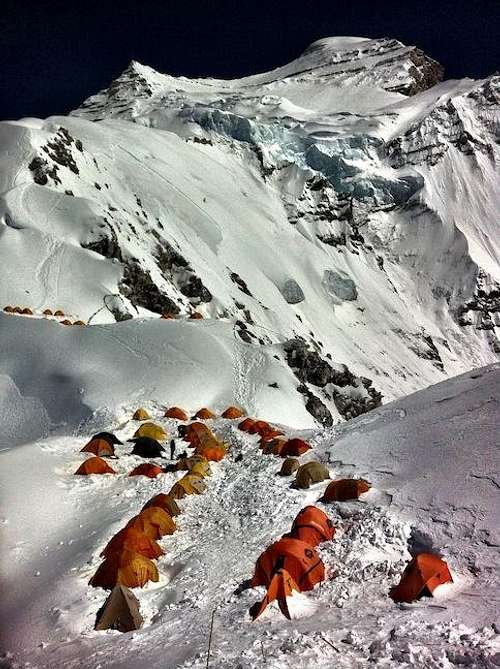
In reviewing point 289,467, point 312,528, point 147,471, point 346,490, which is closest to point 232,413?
point 147,471

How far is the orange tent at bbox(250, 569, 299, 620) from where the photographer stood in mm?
6660

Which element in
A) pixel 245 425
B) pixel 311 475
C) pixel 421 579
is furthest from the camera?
pixel 245 425

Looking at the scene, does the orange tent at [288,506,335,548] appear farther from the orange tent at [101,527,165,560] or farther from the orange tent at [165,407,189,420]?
the orange tent at [165,407,189,420]

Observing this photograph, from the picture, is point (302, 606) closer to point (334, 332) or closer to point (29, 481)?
point (29, 481)

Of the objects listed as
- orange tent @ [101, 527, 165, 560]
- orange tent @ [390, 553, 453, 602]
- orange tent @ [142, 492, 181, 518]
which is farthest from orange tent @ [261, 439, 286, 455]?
orange tent @ [390, 553, 453, 602]

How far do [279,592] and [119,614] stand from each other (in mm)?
2165

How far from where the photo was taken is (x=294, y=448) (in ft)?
43.7

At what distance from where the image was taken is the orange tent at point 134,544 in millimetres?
8680

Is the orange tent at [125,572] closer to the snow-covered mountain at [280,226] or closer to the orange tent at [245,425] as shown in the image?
Answer: the orange tent at [245,425]

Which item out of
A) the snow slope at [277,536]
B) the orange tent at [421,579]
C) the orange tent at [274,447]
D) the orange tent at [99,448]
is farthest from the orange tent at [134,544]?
the orange tent at [99,448]

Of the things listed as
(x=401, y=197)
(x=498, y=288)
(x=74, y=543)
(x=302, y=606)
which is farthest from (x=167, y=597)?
(x=401, y=197)

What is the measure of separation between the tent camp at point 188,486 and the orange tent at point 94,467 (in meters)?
2.16

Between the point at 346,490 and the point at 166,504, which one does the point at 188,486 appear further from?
the point at 346,490

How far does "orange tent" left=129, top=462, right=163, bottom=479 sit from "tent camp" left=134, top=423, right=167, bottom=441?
3015 mm
